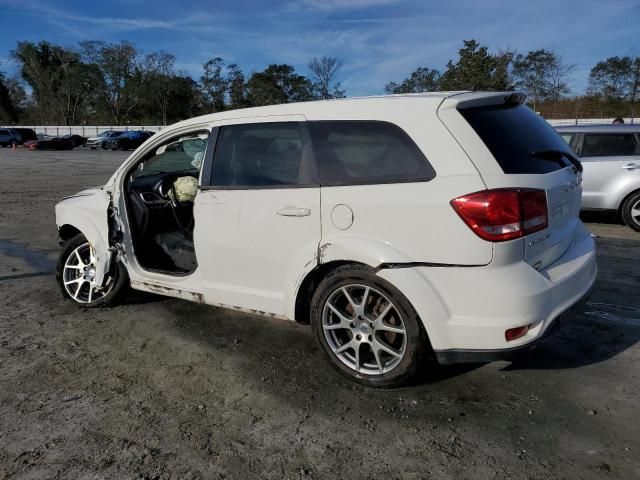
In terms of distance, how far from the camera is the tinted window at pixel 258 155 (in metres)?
3.46

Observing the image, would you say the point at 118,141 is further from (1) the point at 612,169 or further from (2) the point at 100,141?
(1) the point at 612,169

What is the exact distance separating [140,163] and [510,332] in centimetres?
325

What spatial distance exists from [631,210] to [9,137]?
51201mm

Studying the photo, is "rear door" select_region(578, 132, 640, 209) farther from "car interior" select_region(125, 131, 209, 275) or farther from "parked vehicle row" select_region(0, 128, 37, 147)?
"parked vehicle row" select_region(0, 128, 37, 147)

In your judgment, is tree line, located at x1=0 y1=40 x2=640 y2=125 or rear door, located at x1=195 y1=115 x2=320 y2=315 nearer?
rear door, located at x1=195 y1=115 x2=320 y2=315

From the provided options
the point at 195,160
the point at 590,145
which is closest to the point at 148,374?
the point at 195,160

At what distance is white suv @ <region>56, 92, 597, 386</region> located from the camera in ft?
9.14

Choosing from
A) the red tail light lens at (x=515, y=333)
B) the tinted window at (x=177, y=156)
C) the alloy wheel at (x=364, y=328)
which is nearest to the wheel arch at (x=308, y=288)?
the alloy wheel at (x=364, y=328)

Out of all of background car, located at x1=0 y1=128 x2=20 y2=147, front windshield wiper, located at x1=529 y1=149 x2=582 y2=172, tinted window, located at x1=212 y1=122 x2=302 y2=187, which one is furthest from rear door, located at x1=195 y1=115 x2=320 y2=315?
background car, located at x1=0 y1=128 x2=20 y2=147

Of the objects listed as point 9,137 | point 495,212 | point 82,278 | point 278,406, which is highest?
point 9,137

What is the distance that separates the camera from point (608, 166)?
8.04 metres

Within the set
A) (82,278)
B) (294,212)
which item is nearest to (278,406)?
(294,212)

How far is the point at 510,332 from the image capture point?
2.79m

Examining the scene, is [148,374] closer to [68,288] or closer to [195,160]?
[68,288]
